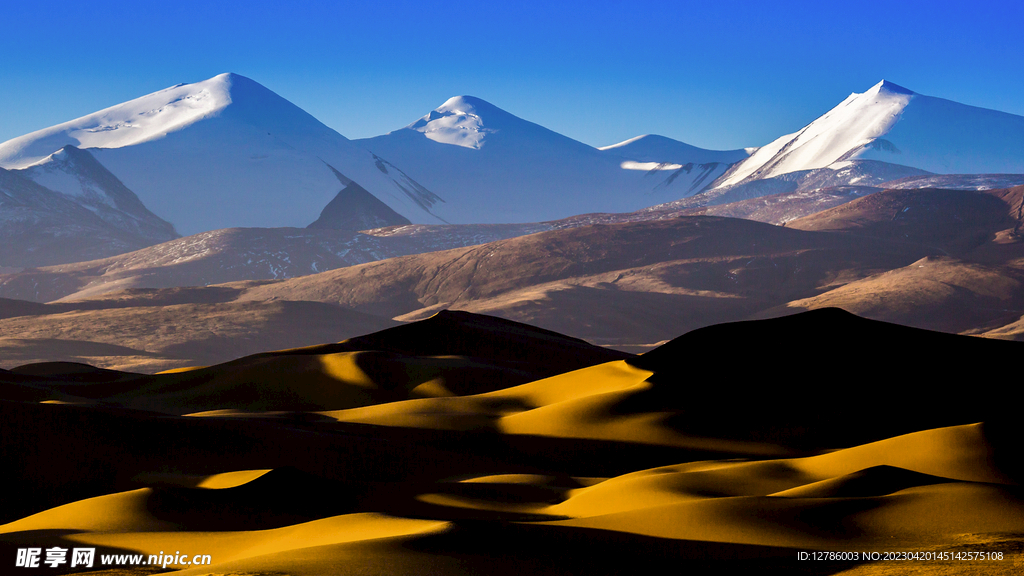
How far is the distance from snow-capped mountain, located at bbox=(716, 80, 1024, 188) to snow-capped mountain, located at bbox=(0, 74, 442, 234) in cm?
7196

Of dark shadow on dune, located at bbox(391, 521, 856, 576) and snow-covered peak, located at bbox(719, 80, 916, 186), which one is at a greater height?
snow-covered peak, located at bbox(719, 80, 916, 186)

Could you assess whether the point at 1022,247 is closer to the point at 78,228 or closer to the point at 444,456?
the point at 444,456

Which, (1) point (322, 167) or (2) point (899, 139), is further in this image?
(2) point (899, 139)

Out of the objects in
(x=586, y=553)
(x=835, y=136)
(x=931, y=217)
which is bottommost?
(x=586, y=553)

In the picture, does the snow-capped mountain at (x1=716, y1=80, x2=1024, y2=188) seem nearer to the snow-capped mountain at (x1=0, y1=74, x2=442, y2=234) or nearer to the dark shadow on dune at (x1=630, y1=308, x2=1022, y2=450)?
the snow-capped mountain at (x1=0, y1=74, x2=442, y2=234)

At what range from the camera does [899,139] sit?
172625mm

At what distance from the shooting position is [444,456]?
16.5m

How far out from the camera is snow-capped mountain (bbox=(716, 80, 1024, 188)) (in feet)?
556

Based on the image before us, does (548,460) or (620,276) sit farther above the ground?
(620,276)

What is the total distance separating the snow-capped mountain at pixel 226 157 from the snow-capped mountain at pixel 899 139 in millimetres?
71956

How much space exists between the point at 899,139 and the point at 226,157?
124m

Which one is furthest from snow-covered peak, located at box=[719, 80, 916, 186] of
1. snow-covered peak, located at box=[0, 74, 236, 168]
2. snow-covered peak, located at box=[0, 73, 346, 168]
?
snow-covered peak, located at box=[0, 74, 236, 168]

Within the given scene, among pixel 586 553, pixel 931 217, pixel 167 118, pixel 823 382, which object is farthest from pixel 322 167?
pixel 586 553

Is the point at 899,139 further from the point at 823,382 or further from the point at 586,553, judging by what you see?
the point at 586,553
